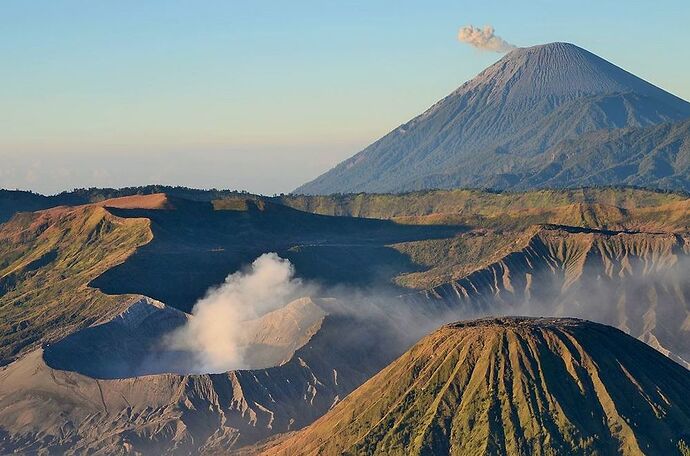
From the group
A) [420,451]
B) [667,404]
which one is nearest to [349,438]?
[420,451]

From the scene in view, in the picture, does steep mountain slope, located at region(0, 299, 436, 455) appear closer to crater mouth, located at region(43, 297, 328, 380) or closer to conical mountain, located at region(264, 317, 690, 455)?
crater mouth, located at region(43, 297, 328, 380)

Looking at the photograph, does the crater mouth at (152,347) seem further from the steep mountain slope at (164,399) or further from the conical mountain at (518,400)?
the conical mountain at (518,400)

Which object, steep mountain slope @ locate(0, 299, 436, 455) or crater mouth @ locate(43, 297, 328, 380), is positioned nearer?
steep mountain slope @ locate(0, 299, 436, 455)

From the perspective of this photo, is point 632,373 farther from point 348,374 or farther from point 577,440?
point 348,374

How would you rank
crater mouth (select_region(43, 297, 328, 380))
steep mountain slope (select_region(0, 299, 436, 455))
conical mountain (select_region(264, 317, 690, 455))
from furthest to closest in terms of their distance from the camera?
1. crater mouth (select_region(43, 297, 328, 380))
2. steep mountain slope (select_region(0, 299, 436, 455))
3. conical mountain (select_region(264, 317, 690, 455))

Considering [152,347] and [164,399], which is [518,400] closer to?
[164,399]

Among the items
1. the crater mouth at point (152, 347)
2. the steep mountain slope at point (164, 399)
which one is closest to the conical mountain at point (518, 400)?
the steep mountain slope at point (164, 399)

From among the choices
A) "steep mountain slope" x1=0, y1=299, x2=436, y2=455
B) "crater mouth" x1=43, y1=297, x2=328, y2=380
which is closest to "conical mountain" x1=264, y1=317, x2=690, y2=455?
"steep mountain slope" x1=0, y1=299, x2=436, y2=455
